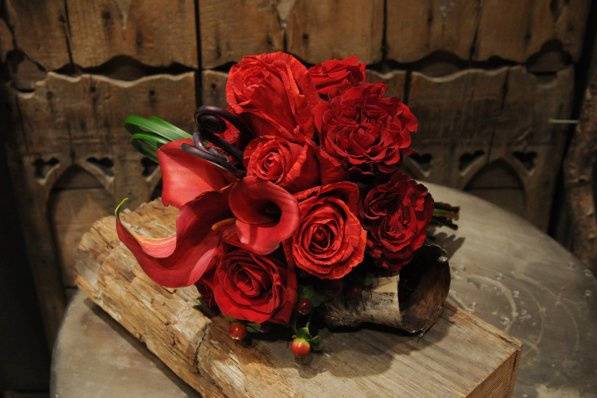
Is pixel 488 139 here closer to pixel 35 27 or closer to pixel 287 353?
pixel 287 353

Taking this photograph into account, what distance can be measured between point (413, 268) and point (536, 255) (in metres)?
0.43

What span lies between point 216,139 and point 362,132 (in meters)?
0.19

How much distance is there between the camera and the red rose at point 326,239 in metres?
0.78

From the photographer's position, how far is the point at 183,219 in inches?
32.8

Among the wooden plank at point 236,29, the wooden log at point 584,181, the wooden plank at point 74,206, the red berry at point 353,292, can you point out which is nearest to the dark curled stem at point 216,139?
the red berry at point 353,292

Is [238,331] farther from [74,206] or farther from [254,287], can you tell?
[74,206]

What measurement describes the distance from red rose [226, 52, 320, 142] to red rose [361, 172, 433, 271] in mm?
122

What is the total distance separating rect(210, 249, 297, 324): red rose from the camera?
82 centimetres

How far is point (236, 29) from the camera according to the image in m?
1.41

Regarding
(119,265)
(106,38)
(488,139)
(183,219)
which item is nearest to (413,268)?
(183,219)

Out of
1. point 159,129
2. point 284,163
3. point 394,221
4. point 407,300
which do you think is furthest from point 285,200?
point 159,129

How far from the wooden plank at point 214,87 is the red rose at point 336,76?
0.58m

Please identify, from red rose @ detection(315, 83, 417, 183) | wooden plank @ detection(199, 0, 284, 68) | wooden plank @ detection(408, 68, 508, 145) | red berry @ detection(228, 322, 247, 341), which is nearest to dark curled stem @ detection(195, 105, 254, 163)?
red rose @ detection(315, 83, 417, 183)

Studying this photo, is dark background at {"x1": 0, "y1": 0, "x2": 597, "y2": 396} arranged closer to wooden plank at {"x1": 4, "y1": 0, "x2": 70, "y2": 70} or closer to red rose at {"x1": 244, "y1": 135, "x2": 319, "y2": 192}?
wooden plank at {"x1": 4, "y1": 0, "x2": 70, "y2": 70}
